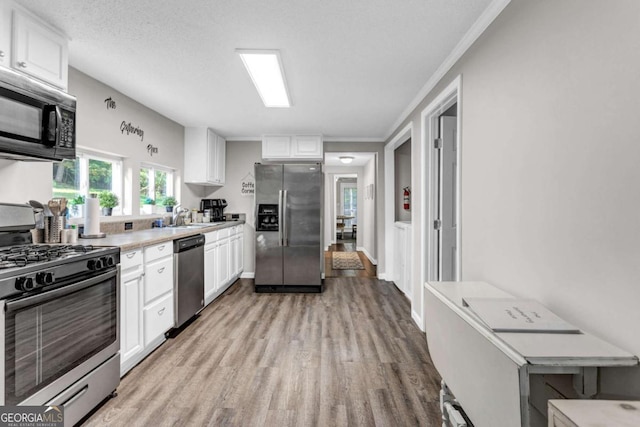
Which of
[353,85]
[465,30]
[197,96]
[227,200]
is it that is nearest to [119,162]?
[197,96]

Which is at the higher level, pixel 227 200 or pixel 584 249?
pixel 227 200

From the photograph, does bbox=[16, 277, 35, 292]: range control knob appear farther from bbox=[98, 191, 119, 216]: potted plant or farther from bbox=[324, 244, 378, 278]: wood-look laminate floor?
bbox=[324, 244, 378, 278]: wood-look laminate floor

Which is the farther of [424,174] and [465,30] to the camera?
[424,174]

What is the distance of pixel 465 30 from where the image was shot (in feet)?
6.85

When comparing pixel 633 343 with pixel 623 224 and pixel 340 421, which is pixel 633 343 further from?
pixel 340 421

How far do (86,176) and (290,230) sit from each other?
2.49 meters

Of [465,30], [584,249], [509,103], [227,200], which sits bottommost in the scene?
[584,249]

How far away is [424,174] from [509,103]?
1.47 m

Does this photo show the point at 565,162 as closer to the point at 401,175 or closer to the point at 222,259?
the point at 222,259

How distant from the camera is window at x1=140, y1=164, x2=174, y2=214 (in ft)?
12.8

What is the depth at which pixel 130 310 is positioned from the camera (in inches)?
91.7

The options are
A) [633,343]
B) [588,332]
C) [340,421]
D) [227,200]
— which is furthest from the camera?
[227,200]

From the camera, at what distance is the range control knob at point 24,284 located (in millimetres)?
1423

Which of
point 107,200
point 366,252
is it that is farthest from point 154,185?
point 366,252
